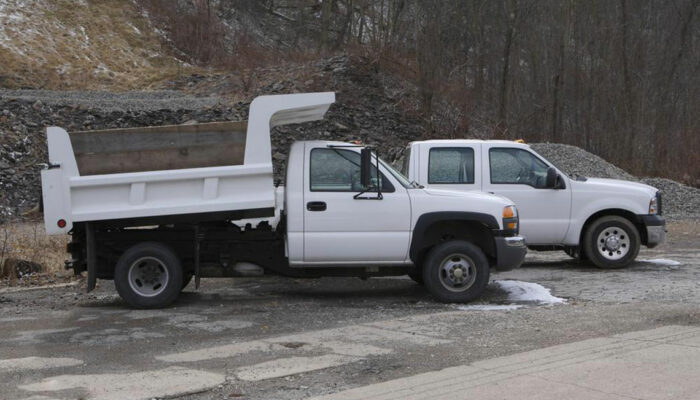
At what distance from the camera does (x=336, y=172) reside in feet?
35.1

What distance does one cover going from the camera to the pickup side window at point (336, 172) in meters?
10.6

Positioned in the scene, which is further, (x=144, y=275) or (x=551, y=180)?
(x=551, y=180)

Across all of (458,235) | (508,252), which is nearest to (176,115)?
(458,235)

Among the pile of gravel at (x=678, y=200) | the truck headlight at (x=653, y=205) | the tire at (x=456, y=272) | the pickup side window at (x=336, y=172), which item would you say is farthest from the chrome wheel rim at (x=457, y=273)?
the pile of gravel at (x=678, y=200)

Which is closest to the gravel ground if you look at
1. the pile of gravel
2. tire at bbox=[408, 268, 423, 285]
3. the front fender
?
the pile of gravel

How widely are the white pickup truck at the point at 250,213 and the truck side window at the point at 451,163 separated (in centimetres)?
237

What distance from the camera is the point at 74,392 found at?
6762 millimetres

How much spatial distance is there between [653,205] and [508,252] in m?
4.25

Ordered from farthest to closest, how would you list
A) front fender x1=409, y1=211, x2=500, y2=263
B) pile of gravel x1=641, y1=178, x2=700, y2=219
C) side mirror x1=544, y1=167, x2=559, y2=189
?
1. pile of gravel x1=641, y1=178, x2=700, y2=219
2. side mirror x1=544, y1=167, x2=559, y2=189
3. front fender x1=409, y1=211, x2=500, y2=263

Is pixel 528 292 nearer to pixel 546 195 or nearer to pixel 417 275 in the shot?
pixel 417 275

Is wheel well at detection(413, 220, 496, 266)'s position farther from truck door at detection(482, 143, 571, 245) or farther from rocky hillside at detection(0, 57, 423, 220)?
rocky hillside at detection(0, 57, 423, 220)

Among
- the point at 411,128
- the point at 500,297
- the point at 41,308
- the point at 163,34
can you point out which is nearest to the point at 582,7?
the point at 411,128

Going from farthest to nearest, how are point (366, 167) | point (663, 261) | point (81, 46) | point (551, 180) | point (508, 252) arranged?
point (81, 46) < point (663, 261) < point (551, 180) < point (508, 252) < point (366, 167)

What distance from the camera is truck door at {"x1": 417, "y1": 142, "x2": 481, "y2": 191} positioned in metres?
13.4
